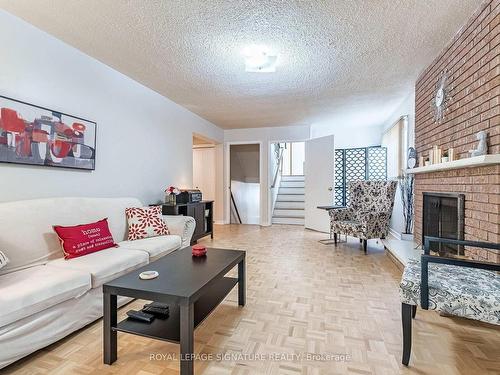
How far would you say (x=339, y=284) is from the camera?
2.57m

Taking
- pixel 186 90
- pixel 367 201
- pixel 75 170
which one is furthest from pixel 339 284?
pixel 186 90

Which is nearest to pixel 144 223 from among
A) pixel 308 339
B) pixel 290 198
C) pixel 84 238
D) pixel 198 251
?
pixel 84 238

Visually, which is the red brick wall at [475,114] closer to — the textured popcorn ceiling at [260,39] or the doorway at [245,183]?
the textured popcorn ceiling at [260,39]

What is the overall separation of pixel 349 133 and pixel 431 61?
10.8ft

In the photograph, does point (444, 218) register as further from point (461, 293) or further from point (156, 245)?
point (156, 245)

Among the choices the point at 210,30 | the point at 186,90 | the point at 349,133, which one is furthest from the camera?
the point at 349,133

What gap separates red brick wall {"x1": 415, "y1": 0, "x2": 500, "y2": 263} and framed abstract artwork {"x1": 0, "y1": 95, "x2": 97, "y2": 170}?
3.42 metres

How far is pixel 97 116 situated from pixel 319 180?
4051 millimetres

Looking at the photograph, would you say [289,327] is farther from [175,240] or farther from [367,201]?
[367,201]

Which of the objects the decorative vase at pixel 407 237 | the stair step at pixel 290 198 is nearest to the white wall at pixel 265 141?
the stair step at pixel 290 198

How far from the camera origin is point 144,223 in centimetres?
281

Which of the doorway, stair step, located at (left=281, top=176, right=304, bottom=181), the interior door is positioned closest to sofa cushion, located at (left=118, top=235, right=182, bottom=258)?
the interior door

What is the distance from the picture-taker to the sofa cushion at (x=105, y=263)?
5.97 ft

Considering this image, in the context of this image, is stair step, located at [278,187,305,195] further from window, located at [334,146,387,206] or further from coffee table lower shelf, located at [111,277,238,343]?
coffee table lower shelf, located at [111,277,238,343]
